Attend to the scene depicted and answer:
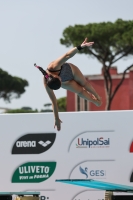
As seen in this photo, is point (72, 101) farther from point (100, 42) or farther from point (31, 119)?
point (31, 119)

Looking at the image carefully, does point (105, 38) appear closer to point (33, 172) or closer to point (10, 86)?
point (10, 86)

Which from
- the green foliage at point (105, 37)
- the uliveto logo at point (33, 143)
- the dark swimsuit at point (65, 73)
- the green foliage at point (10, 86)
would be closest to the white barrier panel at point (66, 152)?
the uliveto logo at point (33, 143)

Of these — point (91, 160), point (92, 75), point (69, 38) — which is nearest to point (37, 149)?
point (91, 160)

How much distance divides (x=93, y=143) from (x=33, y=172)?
1243mm

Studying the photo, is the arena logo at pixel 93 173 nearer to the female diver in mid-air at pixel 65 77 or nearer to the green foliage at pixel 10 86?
the female diver in mid-air at pixel 65 77

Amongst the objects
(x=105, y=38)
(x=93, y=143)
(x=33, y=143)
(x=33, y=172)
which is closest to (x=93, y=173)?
(x=93, y=143)

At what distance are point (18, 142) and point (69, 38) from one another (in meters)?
32.4

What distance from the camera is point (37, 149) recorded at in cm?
1209

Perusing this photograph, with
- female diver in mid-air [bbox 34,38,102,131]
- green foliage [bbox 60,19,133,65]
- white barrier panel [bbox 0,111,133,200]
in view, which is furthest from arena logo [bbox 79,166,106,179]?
green foliage [bbox 60,19,133,65]

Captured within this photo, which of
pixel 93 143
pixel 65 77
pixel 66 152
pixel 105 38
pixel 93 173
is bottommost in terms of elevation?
pixel 93 173

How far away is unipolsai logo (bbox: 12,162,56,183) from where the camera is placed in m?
12.0

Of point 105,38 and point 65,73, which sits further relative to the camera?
point 105,38

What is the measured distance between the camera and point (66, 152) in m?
11.9

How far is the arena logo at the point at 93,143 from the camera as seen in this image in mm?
11766
